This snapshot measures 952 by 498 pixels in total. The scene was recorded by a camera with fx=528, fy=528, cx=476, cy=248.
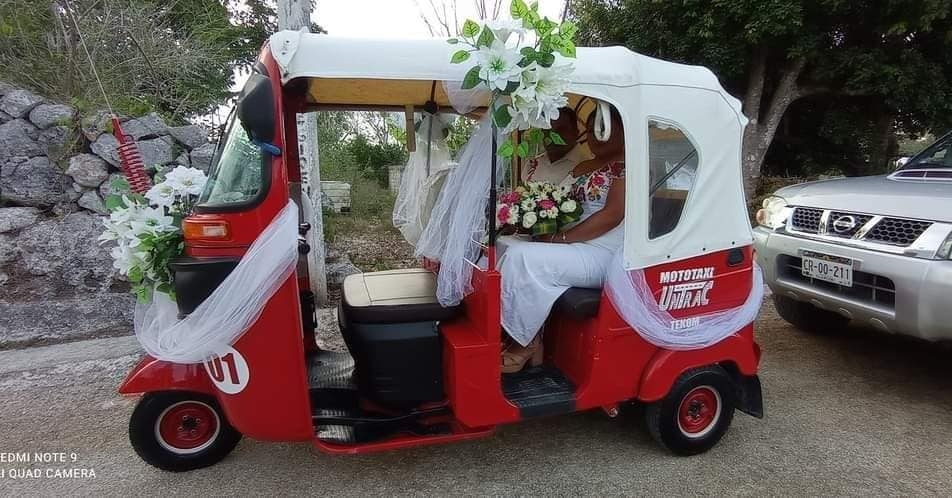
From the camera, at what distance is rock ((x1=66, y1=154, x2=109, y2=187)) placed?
17.5 ft

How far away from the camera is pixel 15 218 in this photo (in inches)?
198

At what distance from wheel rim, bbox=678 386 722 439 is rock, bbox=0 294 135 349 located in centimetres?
465

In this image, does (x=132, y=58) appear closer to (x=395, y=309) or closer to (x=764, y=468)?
(x=395, y=309)

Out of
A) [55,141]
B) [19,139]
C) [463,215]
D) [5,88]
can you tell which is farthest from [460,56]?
[5,88]

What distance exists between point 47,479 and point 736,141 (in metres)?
3.93

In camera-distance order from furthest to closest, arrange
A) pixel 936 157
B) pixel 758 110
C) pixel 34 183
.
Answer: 1. pixel 758 110
2. pixel 34 183
3. pixel 936 157

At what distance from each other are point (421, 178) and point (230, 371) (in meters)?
1.50

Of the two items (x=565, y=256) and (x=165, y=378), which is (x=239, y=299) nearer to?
(x=165, y=378)

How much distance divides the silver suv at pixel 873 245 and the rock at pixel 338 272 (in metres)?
4.02

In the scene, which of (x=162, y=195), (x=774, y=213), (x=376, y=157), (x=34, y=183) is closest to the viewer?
(x=162, y=195)

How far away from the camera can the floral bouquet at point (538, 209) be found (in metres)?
2.74

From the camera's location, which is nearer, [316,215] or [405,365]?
[405,365]

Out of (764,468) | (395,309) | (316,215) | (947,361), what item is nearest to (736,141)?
(764,468)

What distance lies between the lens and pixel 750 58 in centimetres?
820
